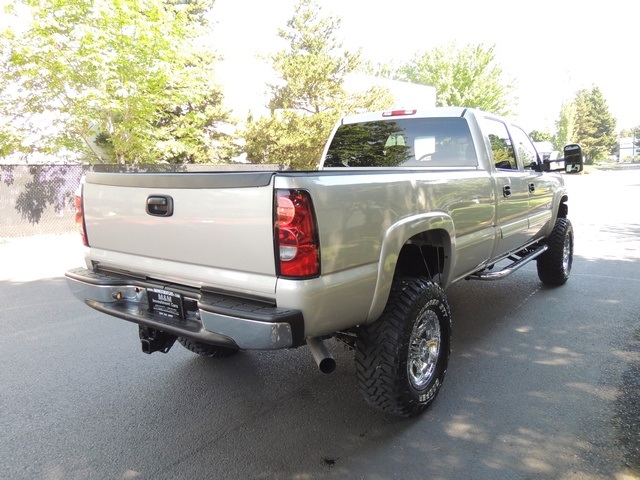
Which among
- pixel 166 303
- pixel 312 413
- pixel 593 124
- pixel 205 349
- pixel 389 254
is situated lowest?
pixel 312 413

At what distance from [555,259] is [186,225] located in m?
4.83

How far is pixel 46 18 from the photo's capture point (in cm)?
1170

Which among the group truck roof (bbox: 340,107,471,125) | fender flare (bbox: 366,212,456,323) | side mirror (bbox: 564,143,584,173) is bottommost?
fender flare (bbox: 366,212,456,323)

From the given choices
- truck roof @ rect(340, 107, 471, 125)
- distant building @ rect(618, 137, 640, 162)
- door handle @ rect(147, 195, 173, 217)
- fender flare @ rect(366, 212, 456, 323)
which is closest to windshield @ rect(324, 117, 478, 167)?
truck roof @ rect(340, 107, 471, 125)

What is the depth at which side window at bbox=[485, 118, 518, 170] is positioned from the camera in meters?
4.38

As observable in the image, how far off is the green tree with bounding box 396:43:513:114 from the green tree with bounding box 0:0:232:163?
3333 centimetres

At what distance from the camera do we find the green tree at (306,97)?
2142cm

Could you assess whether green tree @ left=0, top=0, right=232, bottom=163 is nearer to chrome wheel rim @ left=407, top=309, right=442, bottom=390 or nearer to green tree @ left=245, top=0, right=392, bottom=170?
green tree @ left=245, top=0, right=392, bottom=170

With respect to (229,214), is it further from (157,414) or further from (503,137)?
(503,137)

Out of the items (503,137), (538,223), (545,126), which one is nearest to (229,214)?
(503,137)

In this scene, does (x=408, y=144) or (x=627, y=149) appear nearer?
(x=408, y=144)

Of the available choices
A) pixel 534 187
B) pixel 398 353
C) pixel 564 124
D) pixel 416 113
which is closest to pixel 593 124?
pixel 564 124

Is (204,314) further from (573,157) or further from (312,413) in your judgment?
(573,157)

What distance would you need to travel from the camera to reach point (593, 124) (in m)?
68.5
